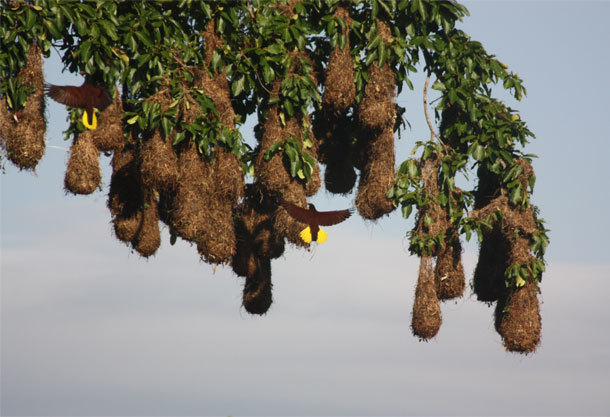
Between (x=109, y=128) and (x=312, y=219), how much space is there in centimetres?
237

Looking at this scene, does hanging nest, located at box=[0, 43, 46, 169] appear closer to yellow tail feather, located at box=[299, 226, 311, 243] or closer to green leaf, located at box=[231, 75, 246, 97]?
green leaf, located at box=[231, 75, 246, 97]

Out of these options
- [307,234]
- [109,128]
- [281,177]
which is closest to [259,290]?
[307,234]

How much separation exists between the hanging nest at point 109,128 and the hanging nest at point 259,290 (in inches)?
99.6

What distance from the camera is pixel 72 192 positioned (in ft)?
36.4

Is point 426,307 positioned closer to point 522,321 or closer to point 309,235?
point 522,321

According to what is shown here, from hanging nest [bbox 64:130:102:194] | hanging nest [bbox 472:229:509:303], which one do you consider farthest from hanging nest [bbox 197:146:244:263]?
hanging nest [bbox 472:229:509:303]

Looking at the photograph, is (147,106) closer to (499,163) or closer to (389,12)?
(389,12)

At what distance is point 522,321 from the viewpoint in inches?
486

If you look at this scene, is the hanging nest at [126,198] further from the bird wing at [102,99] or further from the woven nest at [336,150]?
the woven nest at [336,150]

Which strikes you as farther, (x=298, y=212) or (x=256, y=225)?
(x=256, y=225)

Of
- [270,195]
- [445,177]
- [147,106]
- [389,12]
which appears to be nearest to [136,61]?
[147,106]

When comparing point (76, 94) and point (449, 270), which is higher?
point (76, 94)

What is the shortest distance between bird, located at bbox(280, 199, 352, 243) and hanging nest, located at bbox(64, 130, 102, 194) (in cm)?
202

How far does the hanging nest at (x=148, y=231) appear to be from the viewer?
12041mm
